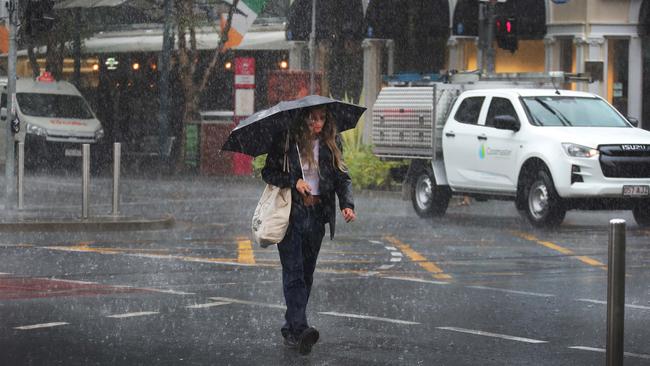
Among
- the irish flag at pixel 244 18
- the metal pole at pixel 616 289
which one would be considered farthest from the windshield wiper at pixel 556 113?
the irish flag at pixel 244 18

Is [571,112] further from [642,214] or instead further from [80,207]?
[80,207]

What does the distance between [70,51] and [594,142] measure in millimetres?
28747

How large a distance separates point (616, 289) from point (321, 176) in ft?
10.5

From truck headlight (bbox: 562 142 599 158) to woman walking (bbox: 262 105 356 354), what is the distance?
1009 centimetres

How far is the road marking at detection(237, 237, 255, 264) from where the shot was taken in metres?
15.3

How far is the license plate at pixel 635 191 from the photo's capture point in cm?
1911

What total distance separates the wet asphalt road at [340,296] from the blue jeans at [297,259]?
0.24m

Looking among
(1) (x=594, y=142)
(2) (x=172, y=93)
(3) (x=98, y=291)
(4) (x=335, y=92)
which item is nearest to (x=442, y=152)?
(1) (x=594, y=142)

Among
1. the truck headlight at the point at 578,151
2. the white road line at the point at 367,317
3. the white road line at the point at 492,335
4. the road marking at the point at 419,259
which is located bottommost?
the road marking at the point at 419,259

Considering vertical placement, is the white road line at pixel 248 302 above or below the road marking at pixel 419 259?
above

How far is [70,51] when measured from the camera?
149ft

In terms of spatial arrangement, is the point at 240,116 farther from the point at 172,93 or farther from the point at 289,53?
the point at 172,93

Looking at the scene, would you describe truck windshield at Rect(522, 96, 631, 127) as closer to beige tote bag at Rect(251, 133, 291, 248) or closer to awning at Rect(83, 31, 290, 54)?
beige tote bag at Rect(251, 133, 291, 248)

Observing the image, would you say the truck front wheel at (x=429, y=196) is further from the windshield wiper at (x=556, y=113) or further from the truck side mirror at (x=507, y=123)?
the windshield wiper at (x=556, y=113)
